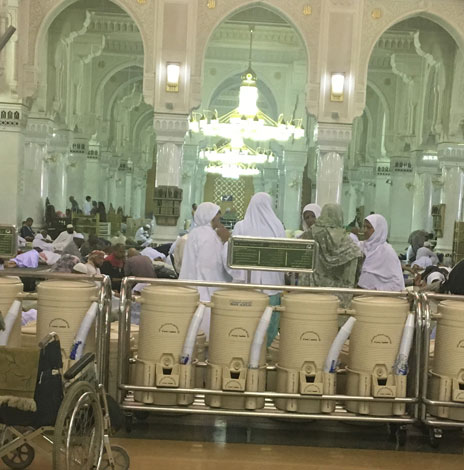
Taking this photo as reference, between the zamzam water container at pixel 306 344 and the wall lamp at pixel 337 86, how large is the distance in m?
9.82

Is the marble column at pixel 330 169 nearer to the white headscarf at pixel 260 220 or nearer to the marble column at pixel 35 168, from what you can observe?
the marble column at pixel 35 168

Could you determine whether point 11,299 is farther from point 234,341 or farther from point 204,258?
point 204,258

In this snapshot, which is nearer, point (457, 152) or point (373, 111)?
point (457, 152)

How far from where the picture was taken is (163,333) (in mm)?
4059

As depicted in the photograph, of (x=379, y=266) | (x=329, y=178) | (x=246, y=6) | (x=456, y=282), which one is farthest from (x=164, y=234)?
(x=456, y=282)

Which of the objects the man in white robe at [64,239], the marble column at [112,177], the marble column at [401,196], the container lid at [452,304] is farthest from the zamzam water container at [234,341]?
the marble column at [112,177]

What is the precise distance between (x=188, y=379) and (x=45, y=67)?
12.0 meters

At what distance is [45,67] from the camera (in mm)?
14805

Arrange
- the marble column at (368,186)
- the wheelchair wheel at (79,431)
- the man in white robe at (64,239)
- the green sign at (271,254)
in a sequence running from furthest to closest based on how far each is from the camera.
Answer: the marble column at (368,186) < the man in white robe at (64,239) < the green sign at (271,254) < the wheelchair wheel at (79,431)

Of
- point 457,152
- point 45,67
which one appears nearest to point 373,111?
point 457,152

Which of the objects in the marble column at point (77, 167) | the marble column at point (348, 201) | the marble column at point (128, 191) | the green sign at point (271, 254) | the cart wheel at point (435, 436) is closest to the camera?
the cart wheel at point (435, 436)

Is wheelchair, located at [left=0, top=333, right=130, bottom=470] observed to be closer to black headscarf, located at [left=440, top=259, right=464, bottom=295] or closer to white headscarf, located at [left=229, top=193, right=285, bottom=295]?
white headscarf, located at [left=229, top=193, right=285, bottom=295]

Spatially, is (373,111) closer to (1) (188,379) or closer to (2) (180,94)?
(2) (180,94)

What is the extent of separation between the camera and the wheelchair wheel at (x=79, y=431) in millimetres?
2969
